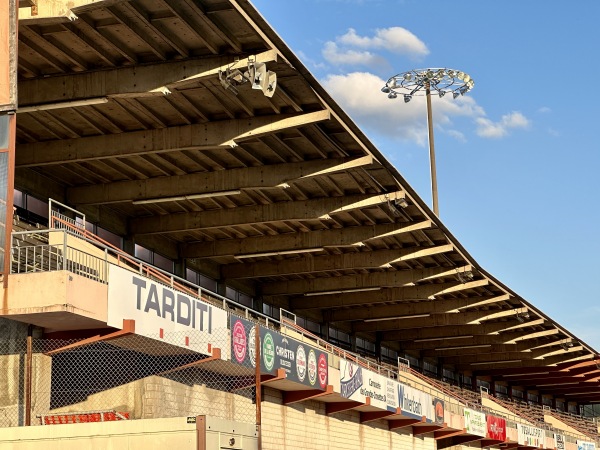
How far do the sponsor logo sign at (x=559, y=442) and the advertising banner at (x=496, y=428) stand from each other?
881 centimetres

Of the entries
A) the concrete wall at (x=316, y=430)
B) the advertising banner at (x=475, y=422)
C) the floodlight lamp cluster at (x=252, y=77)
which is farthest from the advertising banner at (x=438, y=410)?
the floodlight lamp cluster at (x=252, y=77)

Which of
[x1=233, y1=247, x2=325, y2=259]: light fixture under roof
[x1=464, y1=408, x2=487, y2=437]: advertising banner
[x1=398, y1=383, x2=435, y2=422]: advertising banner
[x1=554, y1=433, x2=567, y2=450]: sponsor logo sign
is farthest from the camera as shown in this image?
[x1=554, y1=433, x2=567, y2=450]: sponsor logo sign

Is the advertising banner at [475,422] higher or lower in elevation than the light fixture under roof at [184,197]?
lower

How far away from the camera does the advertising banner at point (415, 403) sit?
40.7 m

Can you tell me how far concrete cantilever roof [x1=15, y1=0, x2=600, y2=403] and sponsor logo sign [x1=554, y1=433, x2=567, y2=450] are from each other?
445 inches

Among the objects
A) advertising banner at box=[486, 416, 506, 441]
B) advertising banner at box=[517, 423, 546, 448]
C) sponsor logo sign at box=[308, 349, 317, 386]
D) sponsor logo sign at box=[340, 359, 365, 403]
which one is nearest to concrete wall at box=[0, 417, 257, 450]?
sponsor logo sign at box=[308, 349, 317, 386]

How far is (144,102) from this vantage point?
25.7m

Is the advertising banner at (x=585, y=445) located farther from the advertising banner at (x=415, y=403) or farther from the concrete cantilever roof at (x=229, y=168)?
the advertising banner at (x=415, y=403)

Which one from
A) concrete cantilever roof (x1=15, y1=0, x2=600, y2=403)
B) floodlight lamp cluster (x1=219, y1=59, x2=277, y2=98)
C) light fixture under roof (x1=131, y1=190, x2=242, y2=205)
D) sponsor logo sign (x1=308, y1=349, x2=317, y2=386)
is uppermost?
concrete cantilever roof (x1=15, y1=0, x2=600, y2=403)

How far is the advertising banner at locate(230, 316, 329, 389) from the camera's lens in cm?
2530

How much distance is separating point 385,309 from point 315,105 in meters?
28.5

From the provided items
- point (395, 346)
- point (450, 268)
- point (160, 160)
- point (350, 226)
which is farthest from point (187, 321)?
point (395, 346)

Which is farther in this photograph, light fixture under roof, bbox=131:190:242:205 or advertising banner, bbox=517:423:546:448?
advertising banner, bbox=517:423:546:448

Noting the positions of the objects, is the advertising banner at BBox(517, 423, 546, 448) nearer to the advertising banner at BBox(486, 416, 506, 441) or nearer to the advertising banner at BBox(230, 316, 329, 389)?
the advertising banner at BBox(486, 416, 506, 441)
